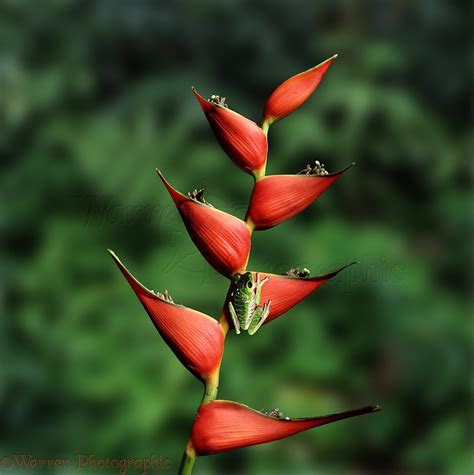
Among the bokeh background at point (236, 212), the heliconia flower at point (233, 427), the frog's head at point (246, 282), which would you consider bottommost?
the bokeh background at point (236, 212)

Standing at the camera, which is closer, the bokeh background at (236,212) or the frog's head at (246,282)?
the frog's head at (246,282)

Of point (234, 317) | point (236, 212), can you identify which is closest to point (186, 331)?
point (234, 317)

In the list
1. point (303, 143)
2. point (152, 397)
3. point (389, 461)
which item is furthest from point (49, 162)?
point (389, 461)

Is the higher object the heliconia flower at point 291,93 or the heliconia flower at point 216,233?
the heliconia flower at point 291,93

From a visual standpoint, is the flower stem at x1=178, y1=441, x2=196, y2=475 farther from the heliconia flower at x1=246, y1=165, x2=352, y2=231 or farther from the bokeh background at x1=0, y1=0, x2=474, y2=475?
the bokeh background at x1=0, y1=0, x2=474, y2=475

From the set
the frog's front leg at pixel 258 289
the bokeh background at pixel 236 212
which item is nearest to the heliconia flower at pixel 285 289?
the frog's front leg at pixel 258 289

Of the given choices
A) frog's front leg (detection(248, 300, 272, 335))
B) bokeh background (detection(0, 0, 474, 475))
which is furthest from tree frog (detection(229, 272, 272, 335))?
bokeh background (detection(0, 0, 474, 475))

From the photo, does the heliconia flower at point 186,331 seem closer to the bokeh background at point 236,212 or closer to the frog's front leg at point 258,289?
the frog's front leg at point 258,289
